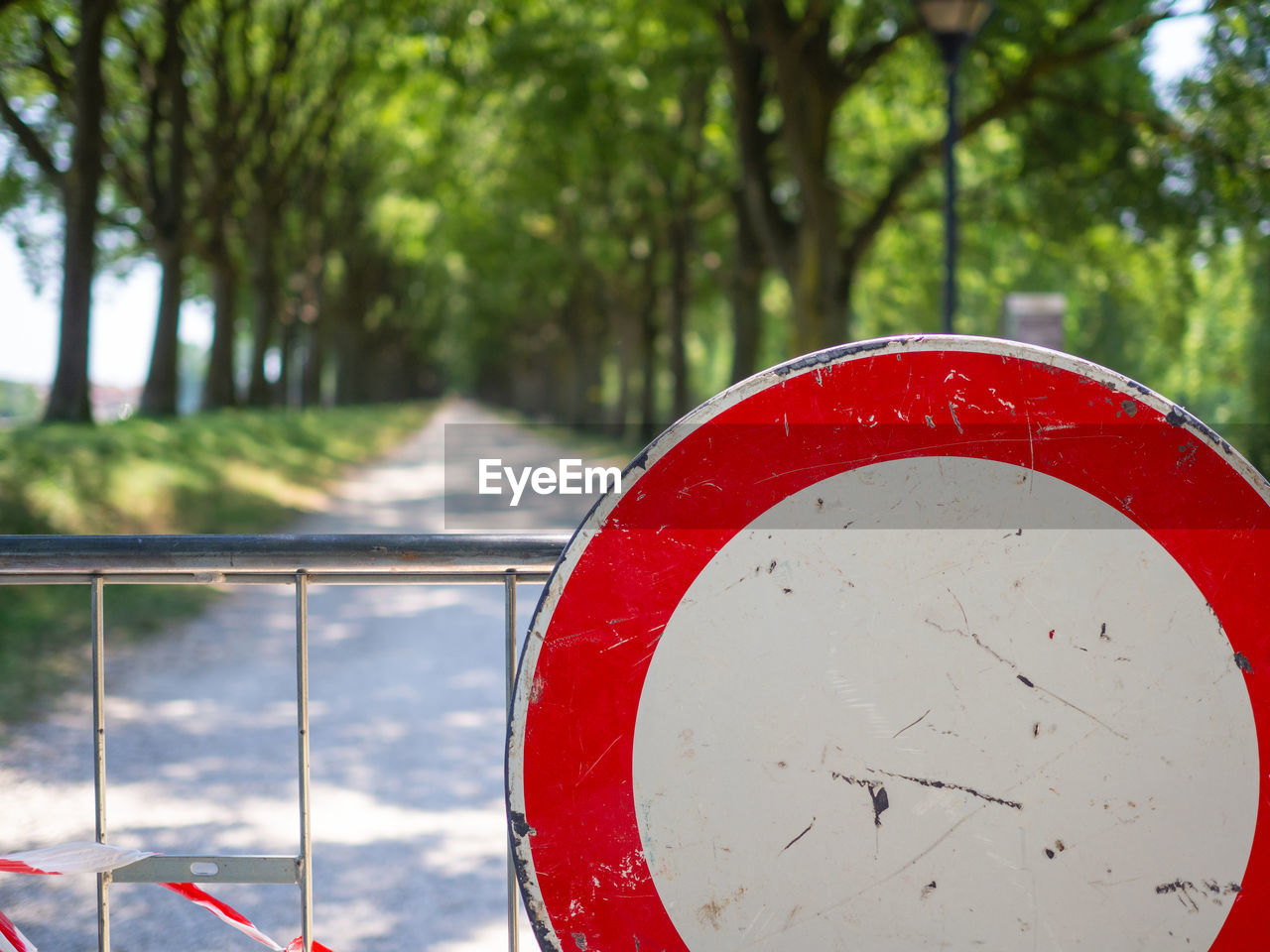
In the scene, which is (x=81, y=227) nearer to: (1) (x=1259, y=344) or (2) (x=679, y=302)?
(2) (x=679, y=302)

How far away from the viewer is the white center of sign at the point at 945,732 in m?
1.75

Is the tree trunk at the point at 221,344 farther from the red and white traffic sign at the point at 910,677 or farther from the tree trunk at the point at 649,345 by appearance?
the red and white traffic sign at the point at 910,677

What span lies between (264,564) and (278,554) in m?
0.04

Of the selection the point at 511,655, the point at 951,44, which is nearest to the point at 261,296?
the point at 951,44

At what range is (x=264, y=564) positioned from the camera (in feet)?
7.75

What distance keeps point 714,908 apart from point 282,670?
679 cm

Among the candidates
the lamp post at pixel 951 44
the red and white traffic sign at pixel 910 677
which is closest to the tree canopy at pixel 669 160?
the lamp post at pixel 951 44

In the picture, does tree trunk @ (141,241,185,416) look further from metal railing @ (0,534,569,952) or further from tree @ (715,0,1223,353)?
metal railing @ (0,534,569,952)

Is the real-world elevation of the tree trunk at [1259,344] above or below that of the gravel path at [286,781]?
above

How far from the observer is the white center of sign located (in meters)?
1.75

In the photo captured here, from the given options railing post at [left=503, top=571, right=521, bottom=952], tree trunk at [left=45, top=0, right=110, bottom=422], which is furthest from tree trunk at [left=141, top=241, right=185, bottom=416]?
railing post at [left=503, top=571, right=521, bottom=952]

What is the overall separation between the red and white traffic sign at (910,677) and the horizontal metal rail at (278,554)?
0.56 m

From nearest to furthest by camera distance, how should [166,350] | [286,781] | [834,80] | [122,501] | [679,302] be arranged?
[286,781]
[122,501]
[834,80]
[166,350]
[679,302]

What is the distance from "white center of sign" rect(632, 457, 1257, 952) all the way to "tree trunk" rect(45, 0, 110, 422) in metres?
15.7
